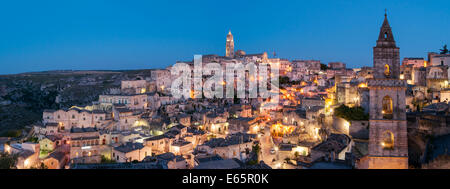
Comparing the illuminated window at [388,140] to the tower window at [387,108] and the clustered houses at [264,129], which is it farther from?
the tower window at [387,108]

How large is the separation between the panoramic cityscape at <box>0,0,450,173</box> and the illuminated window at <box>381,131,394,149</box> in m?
0.04

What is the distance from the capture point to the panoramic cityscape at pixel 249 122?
12.9m

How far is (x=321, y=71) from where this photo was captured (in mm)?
64250

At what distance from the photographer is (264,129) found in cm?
3497

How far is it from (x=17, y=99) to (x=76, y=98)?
45.5 feet

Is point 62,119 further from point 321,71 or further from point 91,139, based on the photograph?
point 321,71

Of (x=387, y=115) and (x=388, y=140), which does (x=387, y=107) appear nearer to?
(x=387, y=115)

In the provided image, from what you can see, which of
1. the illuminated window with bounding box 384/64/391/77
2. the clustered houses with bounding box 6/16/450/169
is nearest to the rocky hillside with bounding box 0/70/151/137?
the clustered houses with bounding box 6/16/450/169

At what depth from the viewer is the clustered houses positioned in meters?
12.7

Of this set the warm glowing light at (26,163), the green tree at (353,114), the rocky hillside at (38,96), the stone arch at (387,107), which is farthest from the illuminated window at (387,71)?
the rocky hillside at (38,96)

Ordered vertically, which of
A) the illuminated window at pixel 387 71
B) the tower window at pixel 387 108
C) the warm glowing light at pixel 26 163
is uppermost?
the illuminated window at pixel 387 71

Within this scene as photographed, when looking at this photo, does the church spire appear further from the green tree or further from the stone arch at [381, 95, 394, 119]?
the green tree

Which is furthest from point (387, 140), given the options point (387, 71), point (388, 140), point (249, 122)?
point (249, 122)

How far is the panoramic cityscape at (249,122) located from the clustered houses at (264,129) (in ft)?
0.26
